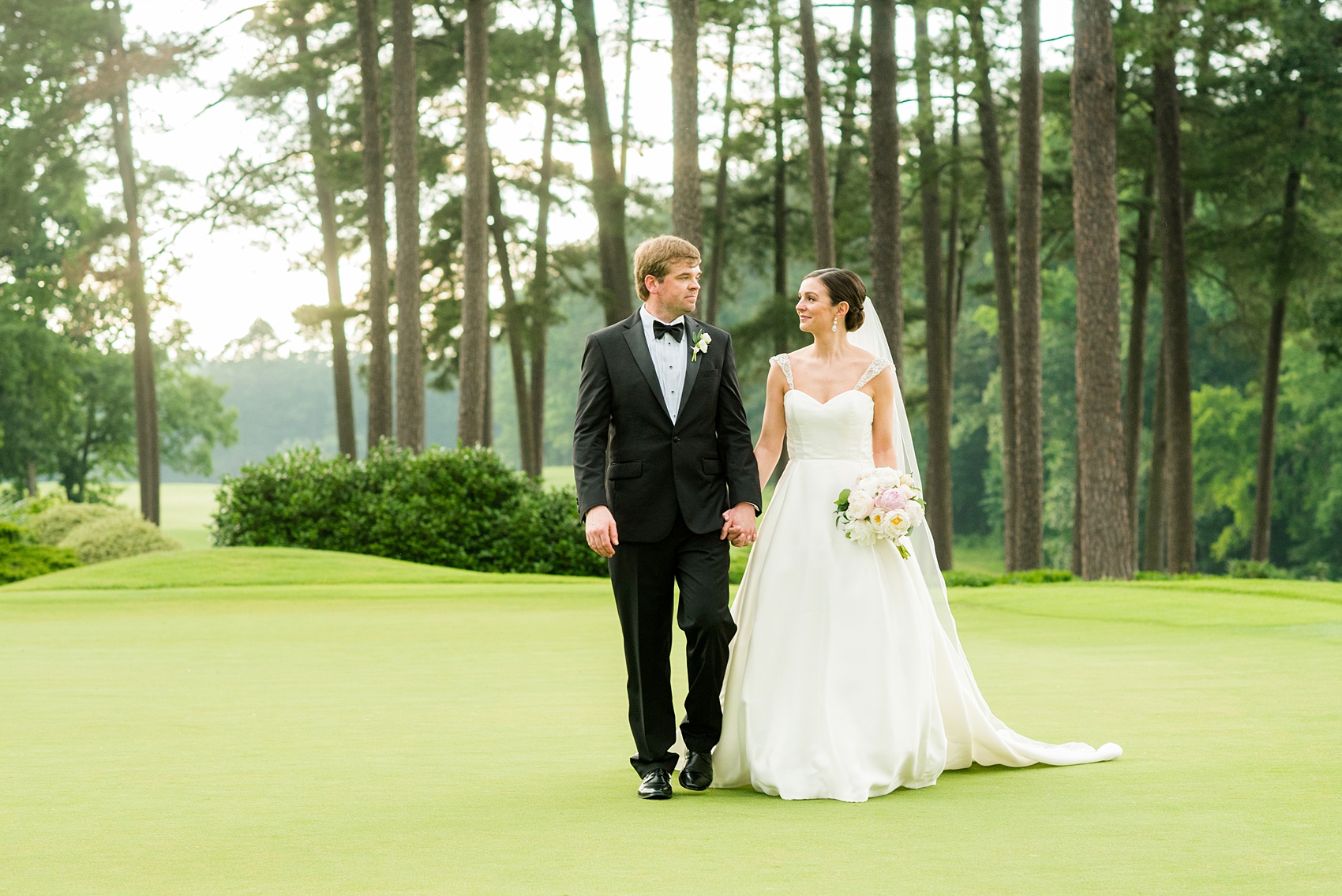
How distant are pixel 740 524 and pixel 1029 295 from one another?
22.2 meters

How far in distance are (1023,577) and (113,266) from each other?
2482 centimetres

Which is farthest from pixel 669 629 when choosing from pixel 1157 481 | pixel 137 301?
pixel 137 301

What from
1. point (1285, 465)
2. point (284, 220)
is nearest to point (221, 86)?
point (284, 220)

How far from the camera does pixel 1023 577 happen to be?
738 inches

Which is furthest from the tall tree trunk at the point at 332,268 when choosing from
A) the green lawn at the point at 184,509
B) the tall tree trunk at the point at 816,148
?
the green lawn at the point at 184,509

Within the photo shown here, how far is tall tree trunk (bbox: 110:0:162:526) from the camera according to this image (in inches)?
1276

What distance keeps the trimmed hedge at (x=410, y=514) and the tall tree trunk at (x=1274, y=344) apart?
16.2 metres

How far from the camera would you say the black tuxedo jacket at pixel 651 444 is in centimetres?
530

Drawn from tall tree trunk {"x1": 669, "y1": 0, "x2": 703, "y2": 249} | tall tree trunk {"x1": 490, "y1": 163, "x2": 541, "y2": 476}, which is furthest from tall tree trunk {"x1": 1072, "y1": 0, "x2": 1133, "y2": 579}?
tall tree trunk {"x1": 490, "y1": 163, "x2": 541, "y2": 476}

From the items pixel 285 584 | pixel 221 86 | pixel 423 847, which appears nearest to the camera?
pixel 423 847

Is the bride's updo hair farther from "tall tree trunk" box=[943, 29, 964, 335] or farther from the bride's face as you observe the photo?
"tall tree trunk" box=[943, 29, 964, 335]

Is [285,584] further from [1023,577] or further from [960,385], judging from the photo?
[960,385]

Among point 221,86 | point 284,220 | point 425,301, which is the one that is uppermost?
point 221,86

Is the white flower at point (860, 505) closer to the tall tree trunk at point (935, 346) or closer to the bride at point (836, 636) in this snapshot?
the bride at point (836, 636)
